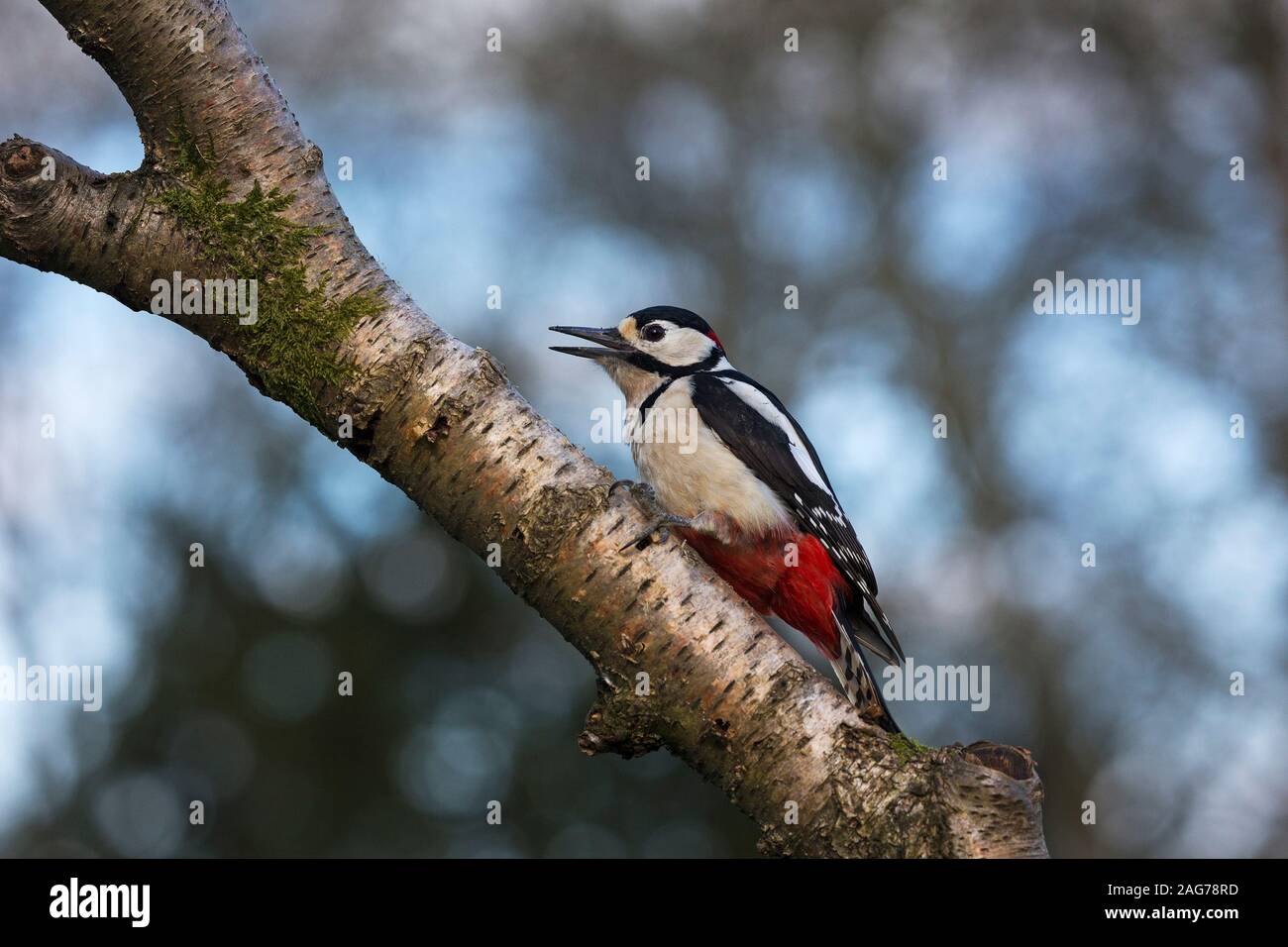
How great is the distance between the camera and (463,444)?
96.3 inches

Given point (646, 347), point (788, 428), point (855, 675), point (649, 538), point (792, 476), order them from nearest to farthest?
1. point (649, 538)
2. point (855, 675)
3. point (792, 476)
4. point (788, 428)
5. point (646, 347)

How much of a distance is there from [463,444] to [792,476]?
5.54 feet

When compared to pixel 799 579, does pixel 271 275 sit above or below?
above

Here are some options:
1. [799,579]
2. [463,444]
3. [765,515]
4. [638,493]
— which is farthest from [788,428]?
[463,444]

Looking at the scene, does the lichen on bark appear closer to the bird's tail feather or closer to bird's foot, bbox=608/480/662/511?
bird's foot, bbox=608/480/662/511

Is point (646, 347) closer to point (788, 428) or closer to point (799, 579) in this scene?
point (788, 428)

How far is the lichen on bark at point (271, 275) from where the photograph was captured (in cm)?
248

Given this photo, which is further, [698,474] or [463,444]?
[698,474]

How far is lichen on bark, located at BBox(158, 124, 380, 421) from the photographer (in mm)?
2479

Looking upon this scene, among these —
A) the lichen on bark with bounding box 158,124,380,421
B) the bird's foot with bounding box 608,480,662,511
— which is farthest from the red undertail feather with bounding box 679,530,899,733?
the lichen on bark with bounding box 158,124,380,421

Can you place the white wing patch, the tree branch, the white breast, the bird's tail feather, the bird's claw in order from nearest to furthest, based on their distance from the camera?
the tree branch
the bird's claw
the bird's tail feather
the white breast
the white wing patch

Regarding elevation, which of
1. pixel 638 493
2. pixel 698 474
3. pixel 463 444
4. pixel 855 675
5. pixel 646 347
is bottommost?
pixel 855 675

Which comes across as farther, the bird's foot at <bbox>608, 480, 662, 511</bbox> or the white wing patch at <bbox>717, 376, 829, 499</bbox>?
the white wing patch at <bbox>717, 376, 829, 499</bbox>
